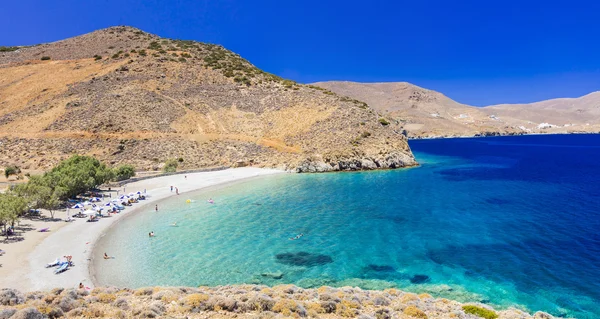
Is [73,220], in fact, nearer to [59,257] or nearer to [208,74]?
[59,257]

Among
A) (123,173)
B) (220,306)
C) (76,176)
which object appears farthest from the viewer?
(123,173)

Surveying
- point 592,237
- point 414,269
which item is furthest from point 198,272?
point 592,237

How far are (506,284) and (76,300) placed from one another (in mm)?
22180

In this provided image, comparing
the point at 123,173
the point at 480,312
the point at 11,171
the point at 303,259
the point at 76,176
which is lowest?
the point at 303,259

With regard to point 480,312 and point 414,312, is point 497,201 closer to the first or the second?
point 480,312

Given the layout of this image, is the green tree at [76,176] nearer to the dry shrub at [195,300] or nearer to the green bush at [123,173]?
the green bush at [123,173]

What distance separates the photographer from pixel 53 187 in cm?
3759

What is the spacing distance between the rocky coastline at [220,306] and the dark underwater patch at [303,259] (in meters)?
8.35

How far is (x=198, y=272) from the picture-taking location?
22453 millimetres

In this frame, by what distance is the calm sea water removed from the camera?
20.7 metres

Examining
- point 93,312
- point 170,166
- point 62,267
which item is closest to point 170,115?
point 170,166

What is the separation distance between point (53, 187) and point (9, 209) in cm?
1199

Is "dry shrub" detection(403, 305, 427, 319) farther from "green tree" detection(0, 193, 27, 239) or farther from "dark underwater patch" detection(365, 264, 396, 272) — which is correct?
"green tree" detection(0, 193, 27, 239)

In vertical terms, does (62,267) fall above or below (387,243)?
above
